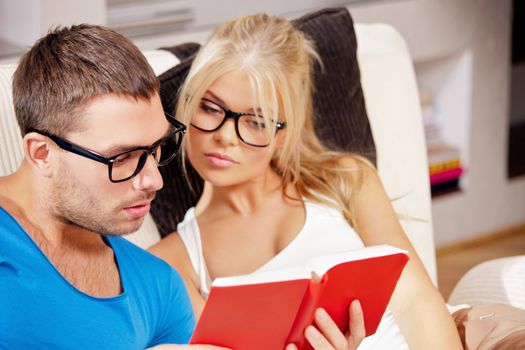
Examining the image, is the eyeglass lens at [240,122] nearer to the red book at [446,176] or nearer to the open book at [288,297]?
the open book at [288,297]

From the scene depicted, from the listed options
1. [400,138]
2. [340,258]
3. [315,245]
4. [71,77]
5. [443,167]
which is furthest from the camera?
[443,167]

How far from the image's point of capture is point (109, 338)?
137 cm

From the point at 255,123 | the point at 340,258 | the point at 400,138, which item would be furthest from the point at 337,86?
the point at 340,258

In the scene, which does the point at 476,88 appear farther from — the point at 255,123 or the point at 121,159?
the point at 121,159

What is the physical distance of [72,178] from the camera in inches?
50.7

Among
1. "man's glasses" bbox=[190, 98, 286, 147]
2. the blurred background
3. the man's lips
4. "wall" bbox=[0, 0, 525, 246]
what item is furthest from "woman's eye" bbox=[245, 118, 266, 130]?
"wall" bbox=[0, 0, 525, 246]

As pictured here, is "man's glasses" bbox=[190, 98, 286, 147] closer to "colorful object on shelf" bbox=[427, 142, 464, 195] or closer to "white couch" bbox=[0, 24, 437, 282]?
"white couch" bbox=[0, 24, 437, 282]

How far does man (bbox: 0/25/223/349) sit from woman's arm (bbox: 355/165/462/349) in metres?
0.65

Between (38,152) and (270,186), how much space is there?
782 millimetres

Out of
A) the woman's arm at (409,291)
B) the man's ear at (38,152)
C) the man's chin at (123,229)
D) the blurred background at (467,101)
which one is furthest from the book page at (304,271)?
the blurred background at (467,101)

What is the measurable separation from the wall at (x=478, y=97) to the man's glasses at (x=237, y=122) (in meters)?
1.63

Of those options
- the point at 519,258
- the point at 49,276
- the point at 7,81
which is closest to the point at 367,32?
the point at 519,258

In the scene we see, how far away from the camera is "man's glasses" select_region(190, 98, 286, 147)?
1782 mm

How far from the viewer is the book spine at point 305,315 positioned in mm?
1339
